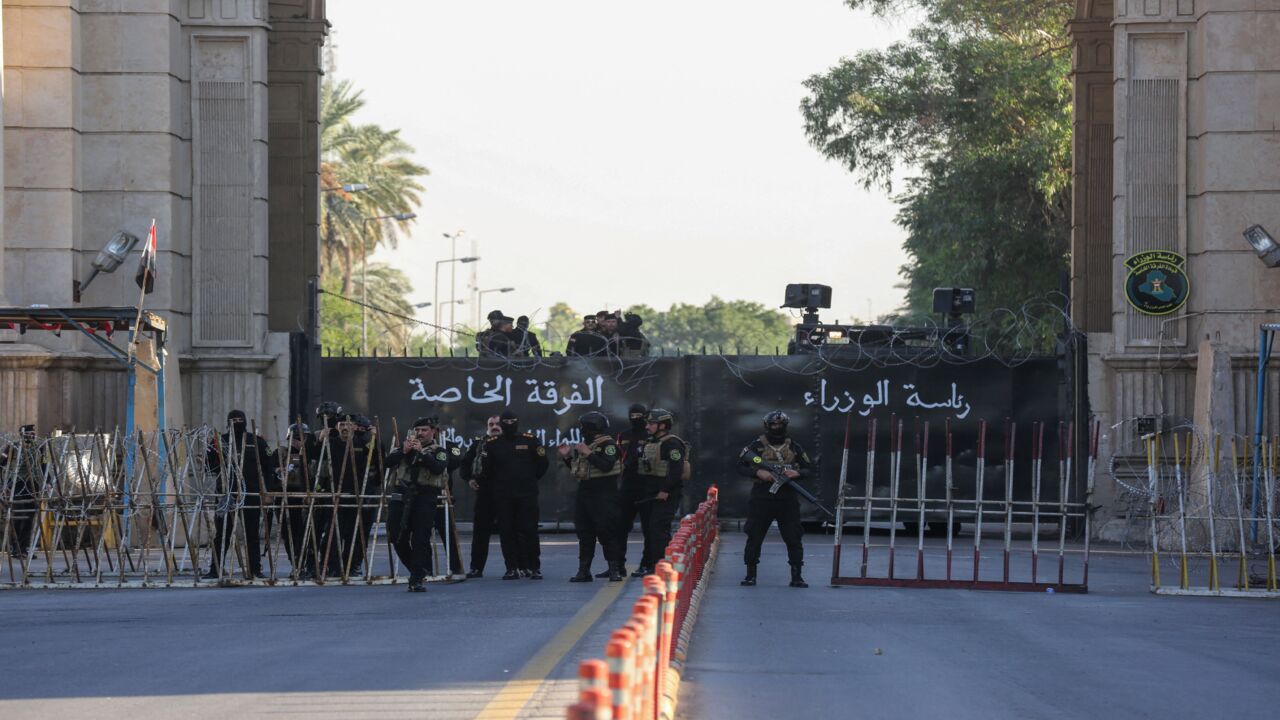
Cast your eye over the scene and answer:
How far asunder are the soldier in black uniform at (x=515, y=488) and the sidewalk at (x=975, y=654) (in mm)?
2009

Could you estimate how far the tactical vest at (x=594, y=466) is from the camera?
18.3m

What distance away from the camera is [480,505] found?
19.2 meters

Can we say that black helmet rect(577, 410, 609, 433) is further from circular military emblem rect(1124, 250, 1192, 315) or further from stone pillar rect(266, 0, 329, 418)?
stone pillar rect(266, 0, 329, 418)

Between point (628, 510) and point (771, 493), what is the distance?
1522mm

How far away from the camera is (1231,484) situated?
65.3 feet

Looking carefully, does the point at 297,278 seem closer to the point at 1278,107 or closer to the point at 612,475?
the point at 612,475

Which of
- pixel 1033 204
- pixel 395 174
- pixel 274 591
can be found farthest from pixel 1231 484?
pixel 395 174

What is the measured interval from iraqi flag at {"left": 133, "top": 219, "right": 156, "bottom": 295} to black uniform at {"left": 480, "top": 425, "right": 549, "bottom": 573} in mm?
Result: 5488

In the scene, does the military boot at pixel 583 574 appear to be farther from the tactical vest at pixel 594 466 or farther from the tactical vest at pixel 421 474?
the tactical vest at pixel 421 474

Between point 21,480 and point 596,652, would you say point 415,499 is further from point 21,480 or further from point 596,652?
point 596,652

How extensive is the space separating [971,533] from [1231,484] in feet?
25.1

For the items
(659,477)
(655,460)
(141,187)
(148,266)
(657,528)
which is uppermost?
(141,187)

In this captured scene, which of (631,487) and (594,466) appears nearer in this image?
(594,466)

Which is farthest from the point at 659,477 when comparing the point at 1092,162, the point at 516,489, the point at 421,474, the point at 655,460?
the point at 1092,162
